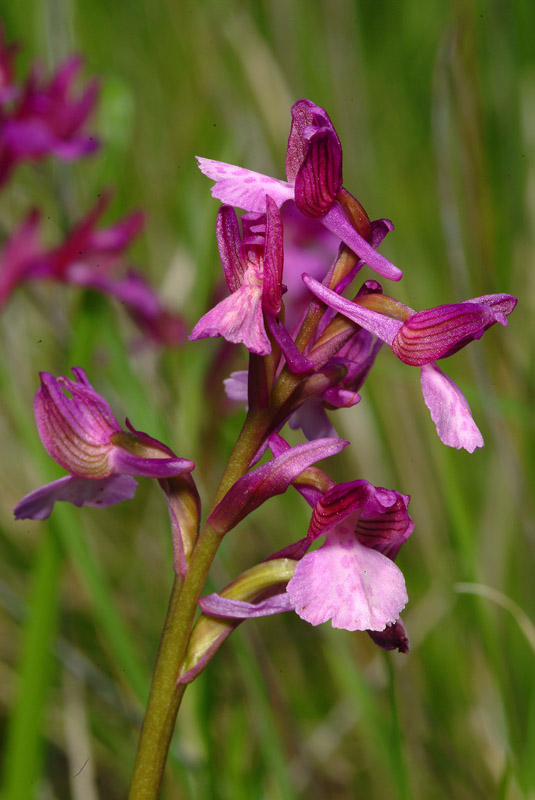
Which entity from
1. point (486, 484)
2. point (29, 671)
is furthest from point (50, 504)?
point (486, 484)

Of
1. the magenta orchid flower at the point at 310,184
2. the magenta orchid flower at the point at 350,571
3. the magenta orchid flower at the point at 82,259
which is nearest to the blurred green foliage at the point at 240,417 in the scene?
the magenta orchid flower at the point at 82,259

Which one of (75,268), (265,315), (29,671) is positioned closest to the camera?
(265,315)

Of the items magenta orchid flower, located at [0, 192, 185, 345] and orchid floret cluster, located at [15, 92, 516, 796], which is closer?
orchid floret cluster, located at [15, 92, 516, 796]

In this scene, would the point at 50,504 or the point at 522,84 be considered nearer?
the point at 50,504

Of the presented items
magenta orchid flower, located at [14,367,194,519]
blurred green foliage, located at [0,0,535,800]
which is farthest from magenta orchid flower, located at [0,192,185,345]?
magenta orchid flower, located at [14,367,194,519]

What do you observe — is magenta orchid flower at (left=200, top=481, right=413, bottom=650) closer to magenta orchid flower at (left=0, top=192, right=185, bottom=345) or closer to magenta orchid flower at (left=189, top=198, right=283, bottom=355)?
magenta orchid flower at (left=189, top=198, right=283, bottom=355)

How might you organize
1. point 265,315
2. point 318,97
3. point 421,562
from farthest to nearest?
point 318,97, point 421,562, point 265,315

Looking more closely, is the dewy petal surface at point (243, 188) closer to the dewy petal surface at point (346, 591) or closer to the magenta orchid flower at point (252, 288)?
the magenta orchid flower at point (252, 288)

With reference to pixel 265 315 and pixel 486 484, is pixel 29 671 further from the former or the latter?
pixel 486 484
